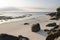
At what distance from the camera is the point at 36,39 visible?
14891 mm

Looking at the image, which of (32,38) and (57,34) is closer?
(57,34)

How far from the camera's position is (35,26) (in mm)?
19266

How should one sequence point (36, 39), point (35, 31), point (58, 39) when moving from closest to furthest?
point (58, 39) < point (36, 39) < point (35, 31)

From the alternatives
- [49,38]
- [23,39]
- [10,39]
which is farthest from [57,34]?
[10,39]

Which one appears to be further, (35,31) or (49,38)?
(35,31)

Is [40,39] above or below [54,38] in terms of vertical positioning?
below

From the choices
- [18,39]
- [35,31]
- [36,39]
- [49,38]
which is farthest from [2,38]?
[35,31]

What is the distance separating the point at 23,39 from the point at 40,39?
9.07ft

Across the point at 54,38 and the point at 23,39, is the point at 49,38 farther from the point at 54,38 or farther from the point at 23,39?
the point at 23,39

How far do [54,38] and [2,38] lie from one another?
3.44 metres

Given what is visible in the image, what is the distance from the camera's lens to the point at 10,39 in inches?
448

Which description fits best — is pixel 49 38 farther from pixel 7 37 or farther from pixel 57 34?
pixel 7 37

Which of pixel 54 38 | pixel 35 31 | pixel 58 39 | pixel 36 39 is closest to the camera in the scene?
pixel 58 39

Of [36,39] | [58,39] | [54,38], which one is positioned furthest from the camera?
[36,39]
